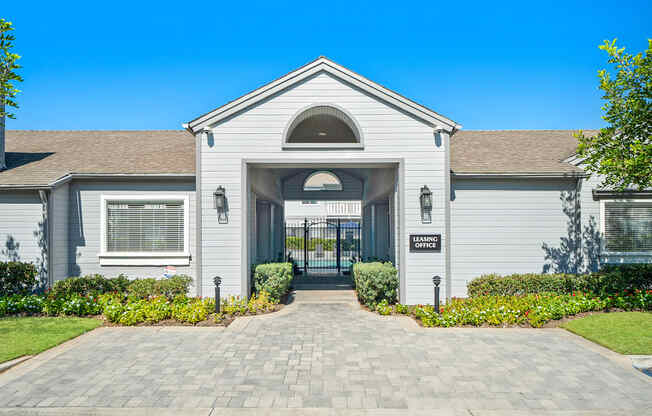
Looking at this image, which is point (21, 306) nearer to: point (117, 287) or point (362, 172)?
point (117, 287)

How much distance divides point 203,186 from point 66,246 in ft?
15.1

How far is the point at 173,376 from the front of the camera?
589cm

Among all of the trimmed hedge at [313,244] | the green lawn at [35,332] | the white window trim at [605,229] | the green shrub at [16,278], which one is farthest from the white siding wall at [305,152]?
the trimmed hedge at [313,244]

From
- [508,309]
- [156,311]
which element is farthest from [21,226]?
[508,309]

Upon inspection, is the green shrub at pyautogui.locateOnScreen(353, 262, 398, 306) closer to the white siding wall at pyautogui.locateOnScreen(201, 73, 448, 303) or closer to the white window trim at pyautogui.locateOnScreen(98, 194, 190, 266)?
the white siding wall at pyautogui.locateOnScreen(201, 73, 448, 303)

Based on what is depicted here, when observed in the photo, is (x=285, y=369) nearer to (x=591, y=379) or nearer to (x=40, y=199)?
(x=591, y=379)

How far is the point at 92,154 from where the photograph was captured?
507 inches

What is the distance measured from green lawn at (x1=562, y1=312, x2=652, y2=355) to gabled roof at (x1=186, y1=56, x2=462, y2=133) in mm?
5607

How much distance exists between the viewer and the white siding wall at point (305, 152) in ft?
34.3

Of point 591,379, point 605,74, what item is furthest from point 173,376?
point 605,74

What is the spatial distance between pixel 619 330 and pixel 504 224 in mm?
4046

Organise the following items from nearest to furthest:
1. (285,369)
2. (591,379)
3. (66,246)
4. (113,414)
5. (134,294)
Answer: (113,414)
(591,379)
(285,369)
(134,294)
(66,246)

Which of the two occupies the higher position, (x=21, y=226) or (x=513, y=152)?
(x=513, y=152)

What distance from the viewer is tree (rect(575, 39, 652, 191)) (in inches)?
321
